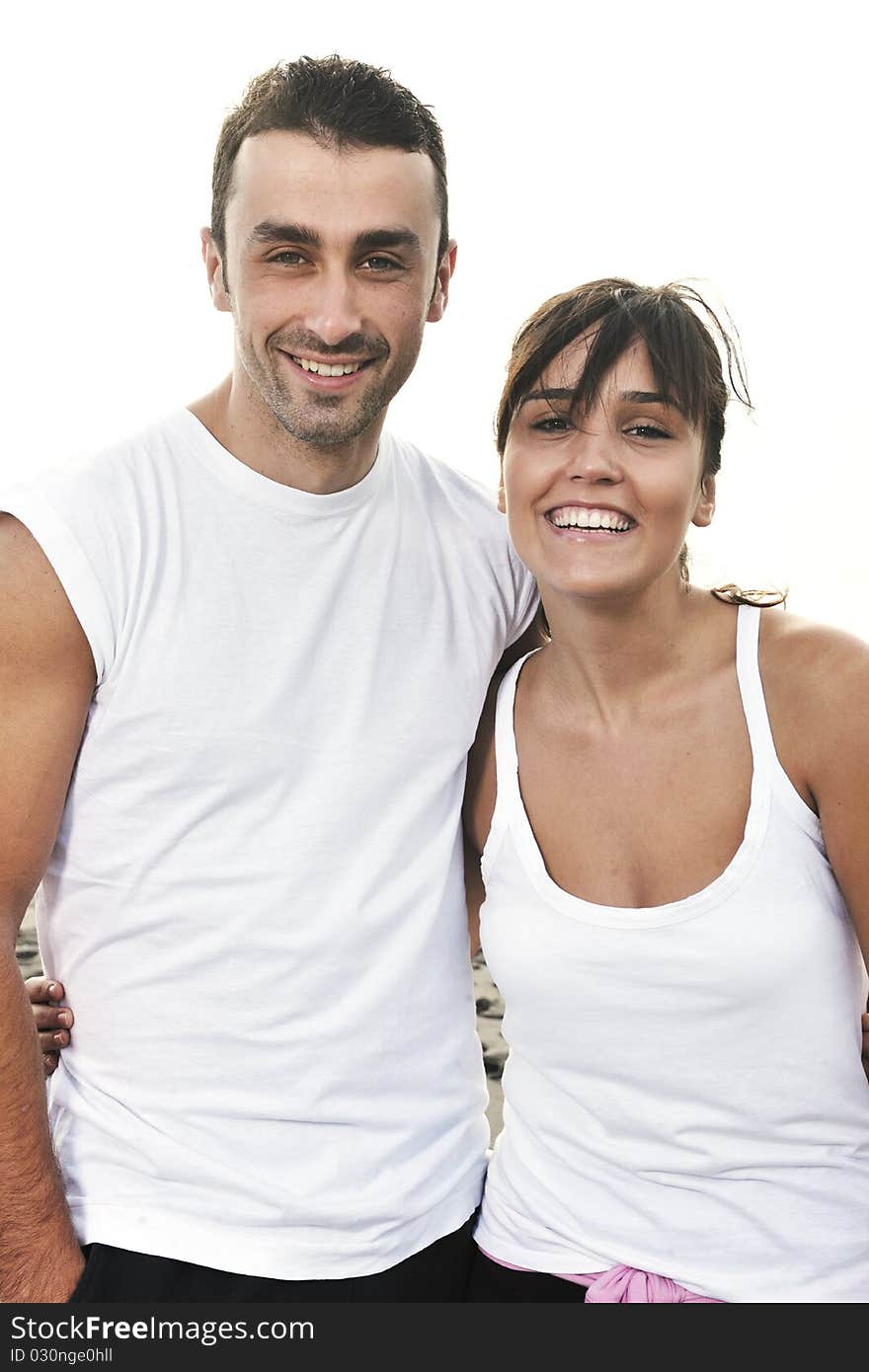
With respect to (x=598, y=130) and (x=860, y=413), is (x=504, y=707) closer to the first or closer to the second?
(x=860, y=413)

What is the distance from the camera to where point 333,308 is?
76.5 inches

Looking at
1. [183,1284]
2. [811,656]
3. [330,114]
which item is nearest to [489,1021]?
[183,1284]

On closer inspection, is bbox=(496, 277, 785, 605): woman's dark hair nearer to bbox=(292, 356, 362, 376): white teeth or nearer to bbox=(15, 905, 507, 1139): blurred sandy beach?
bbox=(292, 356, 362, 376): white teeth

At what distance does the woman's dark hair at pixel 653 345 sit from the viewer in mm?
1862

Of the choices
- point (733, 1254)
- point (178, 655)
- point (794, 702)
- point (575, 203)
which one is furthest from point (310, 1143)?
point (575, 203)

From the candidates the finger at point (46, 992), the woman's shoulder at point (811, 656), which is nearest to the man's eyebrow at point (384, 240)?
the woman's shoulder at point (811, 656)

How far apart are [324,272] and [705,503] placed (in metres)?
0.69

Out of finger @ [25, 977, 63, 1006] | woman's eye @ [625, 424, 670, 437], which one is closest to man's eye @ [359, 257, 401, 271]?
woman's eye @ [625, 424, 670, 437]

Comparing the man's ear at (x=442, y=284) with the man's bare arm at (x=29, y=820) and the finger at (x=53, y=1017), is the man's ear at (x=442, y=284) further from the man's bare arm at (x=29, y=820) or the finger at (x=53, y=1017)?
the finger at (x=53, y=1017)

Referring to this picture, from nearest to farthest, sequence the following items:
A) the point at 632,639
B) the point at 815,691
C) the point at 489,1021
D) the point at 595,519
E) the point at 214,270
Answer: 1. the point at 815,691
2. the point at 595,519
3. the point at 632,639
4. the point at 214,270
5. the point at 489,1021

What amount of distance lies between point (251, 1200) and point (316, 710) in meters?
0.71

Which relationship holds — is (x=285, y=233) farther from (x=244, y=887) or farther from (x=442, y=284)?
(x=244, y=887)

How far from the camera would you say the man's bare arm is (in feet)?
5.82

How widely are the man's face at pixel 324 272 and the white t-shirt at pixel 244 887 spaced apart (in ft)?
0.49
